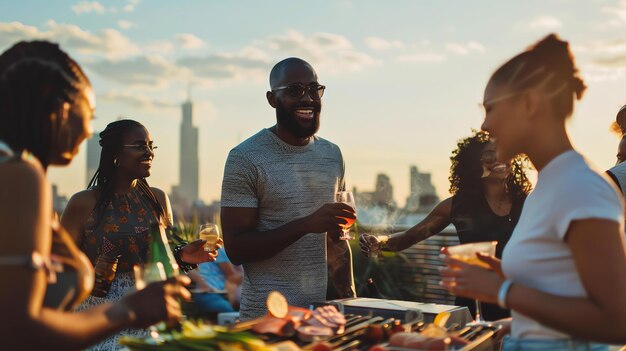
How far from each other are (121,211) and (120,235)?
0.22 metres

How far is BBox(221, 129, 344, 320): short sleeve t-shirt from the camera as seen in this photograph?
4.02 metres

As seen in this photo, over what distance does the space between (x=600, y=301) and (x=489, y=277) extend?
37cm

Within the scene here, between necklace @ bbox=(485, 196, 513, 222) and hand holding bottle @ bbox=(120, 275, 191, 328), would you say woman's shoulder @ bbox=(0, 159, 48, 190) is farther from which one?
necklace @ bbox=(485, 196, 513, 222)

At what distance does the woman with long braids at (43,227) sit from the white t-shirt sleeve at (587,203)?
1.29 meters

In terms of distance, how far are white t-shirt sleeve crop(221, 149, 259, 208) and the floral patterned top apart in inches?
31.8

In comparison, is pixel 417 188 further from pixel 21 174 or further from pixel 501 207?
pixel 21 174

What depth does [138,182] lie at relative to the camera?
506 centimetres

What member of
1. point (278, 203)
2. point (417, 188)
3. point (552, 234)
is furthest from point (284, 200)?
point (417, 188)

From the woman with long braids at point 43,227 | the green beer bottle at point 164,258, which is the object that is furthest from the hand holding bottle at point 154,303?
the green beer bottle at point 164,258

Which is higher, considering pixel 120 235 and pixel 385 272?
pixel 120 235

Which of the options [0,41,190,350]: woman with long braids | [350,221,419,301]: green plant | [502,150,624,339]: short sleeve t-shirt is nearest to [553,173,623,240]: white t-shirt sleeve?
[502,150,624,339]: short sleeve t-shirt

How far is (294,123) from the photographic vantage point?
424 cm

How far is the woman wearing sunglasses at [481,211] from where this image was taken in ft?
15.2

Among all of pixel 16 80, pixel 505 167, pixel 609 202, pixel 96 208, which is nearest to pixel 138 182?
pixel 96 208
